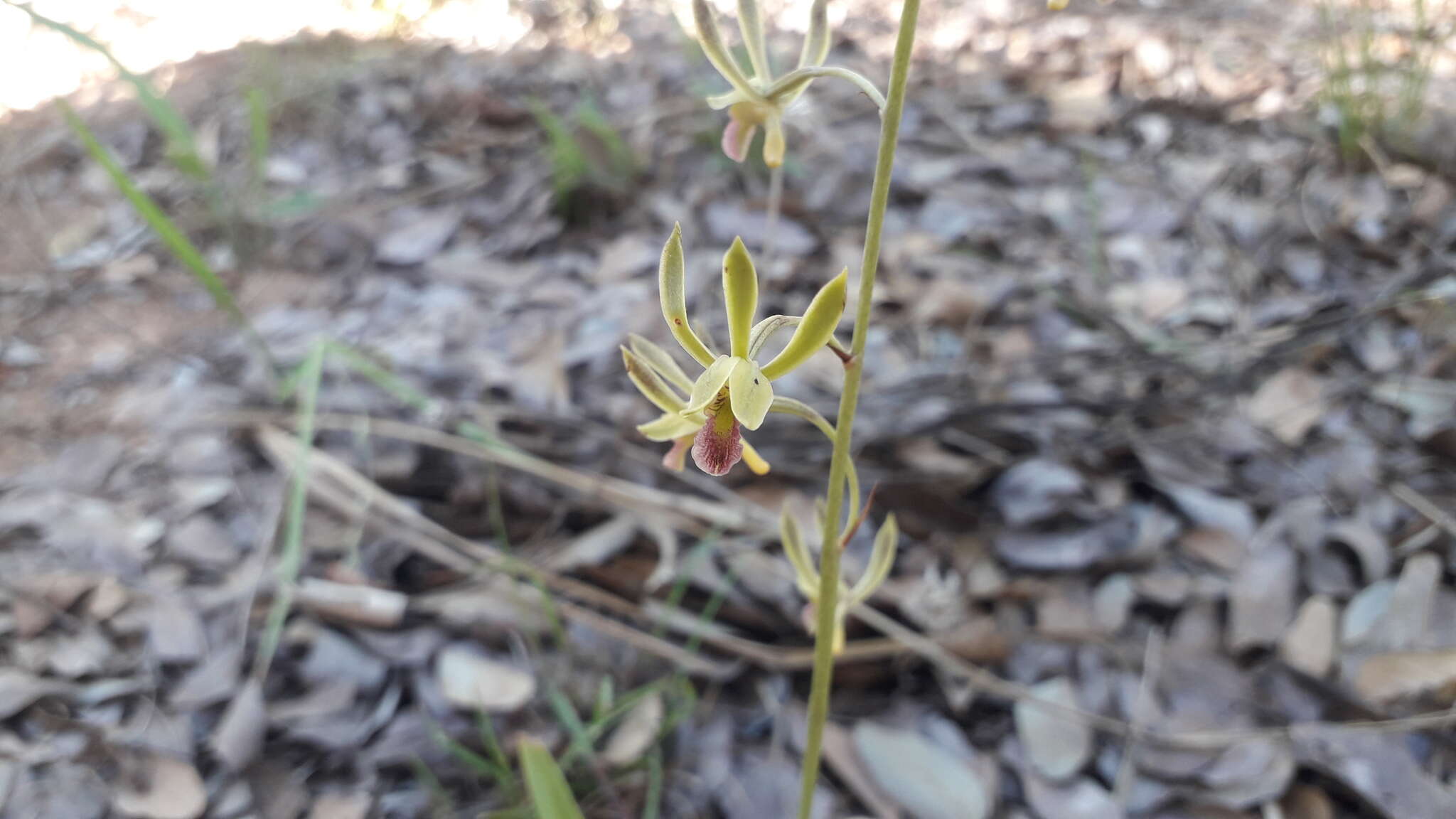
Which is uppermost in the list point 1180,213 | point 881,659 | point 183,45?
point 183,45

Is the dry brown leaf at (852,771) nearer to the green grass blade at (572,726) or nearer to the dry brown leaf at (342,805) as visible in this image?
the green grass blade at (572,726)

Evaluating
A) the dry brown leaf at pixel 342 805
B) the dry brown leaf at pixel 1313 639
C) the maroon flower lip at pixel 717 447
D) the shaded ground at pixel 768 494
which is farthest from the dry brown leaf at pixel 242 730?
the dry brown leaf at pixel 1313 639

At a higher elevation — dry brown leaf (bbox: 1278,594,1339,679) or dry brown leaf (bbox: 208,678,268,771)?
dry brown leaf (bbox: 208,678,268,771)

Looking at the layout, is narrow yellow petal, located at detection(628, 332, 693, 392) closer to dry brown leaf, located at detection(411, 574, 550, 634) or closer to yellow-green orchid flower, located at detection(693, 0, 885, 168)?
yellow-green orchid flower, located at detection(693, 0, 885, 168)

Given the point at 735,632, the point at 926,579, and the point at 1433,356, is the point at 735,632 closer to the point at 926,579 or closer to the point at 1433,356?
the point at 926,579

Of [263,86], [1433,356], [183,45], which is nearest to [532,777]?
[1433,356]

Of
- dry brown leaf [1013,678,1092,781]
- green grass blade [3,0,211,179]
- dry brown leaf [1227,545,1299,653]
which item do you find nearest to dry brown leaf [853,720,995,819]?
dry brown leaf [1013,678,1092,781]
